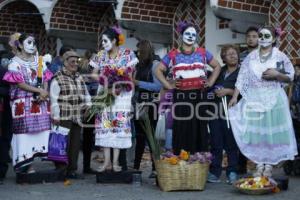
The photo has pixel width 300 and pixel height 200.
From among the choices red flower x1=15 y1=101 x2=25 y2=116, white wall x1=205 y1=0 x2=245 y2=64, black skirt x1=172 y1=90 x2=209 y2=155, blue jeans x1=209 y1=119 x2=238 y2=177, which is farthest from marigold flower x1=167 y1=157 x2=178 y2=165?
white wall x1=205 y1=0 x2=245 y2=64

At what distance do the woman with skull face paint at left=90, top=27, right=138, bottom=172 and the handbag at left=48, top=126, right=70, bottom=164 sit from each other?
472 mm

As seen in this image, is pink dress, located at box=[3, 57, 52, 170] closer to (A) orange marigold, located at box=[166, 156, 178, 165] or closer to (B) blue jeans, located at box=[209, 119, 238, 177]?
(A) orange marigold, located at box=[166, 156, 178, 165]

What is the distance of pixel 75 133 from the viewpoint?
897 cm

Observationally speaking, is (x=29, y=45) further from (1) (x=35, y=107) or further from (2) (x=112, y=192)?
(2) (x=112, y=192)

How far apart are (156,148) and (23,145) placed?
1636 mm

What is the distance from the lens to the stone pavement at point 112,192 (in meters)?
7.38

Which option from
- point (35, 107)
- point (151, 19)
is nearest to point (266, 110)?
point (35, 107)

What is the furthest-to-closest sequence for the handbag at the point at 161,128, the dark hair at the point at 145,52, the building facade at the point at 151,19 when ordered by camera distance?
1. the building facade at the point at 151,19
2. the handbag at the point at 161,128
3. the dark hair at the point at 145,52

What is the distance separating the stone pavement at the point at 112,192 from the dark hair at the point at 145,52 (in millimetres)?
1524

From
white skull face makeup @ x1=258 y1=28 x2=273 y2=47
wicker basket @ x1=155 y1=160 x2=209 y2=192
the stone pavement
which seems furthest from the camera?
white skull face makeup @ x1=258 y1=28 x2=273 y2=47

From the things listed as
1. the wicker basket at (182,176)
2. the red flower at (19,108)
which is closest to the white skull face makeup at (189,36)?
the wicker basket at (182,176)

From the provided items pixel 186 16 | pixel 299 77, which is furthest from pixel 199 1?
pixel 299 77

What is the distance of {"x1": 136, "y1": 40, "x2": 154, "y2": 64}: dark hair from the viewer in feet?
28.9

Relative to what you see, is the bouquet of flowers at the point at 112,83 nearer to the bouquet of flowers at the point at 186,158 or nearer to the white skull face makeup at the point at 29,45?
the white skull face makeup at the point at 29,45
